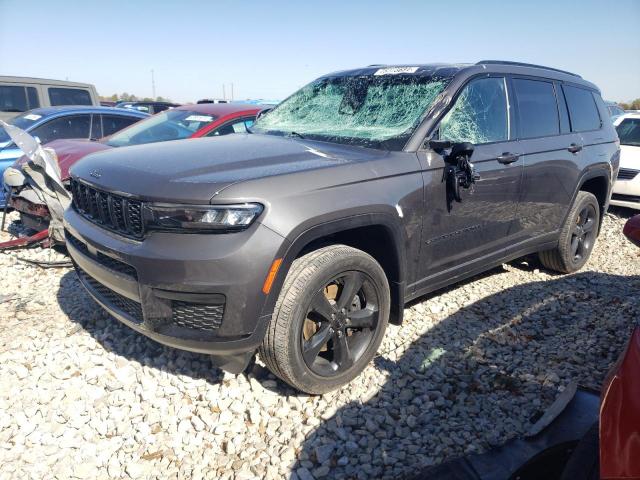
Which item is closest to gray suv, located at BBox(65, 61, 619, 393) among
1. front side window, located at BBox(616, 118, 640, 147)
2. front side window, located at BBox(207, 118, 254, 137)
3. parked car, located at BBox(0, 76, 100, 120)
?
front side window, located at BBox(207, 118, 254, 137)

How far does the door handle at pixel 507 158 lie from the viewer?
3.45 meters

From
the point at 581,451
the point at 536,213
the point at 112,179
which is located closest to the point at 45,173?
the point at 112,179

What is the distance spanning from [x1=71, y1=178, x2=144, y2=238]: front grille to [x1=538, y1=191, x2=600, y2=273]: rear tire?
149 inches

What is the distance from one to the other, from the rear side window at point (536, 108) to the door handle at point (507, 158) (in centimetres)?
29

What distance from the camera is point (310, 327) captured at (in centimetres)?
272

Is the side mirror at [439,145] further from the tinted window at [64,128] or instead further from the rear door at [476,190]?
the tinted window at [64,128]

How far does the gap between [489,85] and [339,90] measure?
3.64 ft

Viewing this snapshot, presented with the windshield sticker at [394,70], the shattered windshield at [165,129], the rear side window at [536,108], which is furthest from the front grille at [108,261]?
the rear side window at [536,108]

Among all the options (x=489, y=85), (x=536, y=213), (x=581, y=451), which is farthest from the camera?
(x=536, y=213)

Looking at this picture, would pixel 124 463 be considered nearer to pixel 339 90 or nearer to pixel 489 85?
pixel 339 90

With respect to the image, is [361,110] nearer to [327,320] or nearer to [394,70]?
[394,70]

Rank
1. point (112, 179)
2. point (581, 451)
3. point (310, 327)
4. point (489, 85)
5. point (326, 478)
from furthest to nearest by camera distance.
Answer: point (489, 85), point (310, 327), point (112, 179), point (326, 478), point (581, 451)

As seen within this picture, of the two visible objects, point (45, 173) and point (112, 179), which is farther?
point (45, 173)

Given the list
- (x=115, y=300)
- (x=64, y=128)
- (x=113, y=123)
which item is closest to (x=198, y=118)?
(x=113, y=123)
